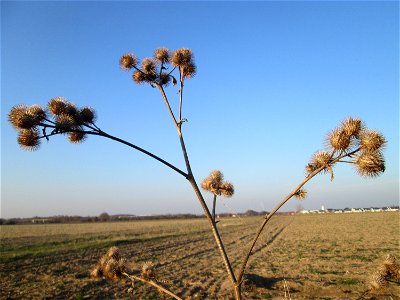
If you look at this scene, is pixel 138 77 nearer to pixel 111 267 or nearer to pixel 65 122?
pixel 65 122

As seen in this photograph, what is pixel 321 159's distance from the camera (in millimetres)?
2361

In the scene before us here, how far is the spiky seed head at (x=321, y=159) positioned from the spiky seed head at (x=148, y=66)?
176 cm

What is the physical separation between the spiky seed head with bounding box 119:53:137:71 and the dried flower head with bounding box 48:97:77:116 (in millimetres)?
1024

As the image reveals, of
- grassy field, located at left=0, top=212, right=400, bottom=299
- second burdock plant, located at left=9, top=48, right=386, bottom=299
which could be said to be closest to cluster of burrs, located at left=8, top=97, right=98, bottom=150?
second burdock plant, located at left=9, top=48, right=386, bottom=299

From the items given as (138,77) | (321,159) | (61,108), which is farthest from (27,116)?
(321,159)

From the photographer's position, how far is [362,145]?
2.18 metres

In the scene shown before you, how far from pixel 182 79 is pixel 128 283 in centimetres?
1518

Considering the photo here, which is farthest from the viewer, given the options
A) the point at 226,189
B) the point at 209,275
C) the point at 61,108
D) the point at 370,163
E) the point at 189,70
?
the point at 209,275

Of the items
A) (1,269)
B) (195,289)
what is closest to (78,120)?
(195,289)

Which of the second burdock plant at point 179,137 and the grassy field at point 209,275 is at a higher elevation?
the second burdock plant at point 179,137

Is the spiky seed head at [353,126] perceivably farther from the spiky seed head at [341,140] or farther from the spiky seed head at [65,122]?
the spiky seed head at [65,122]

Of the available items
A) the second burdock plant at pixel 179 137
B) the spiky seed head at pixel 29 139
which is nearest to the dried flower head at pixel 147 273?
the second burdock plant at pixel 179 137

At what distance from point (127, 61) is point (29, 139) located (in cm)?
134

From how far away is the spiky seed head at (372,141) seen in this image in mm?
2121
